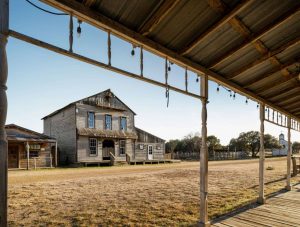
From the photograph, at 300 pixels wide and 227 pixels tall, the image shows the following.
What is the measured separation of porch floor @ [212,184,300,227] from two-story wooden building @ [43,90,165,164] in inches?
768

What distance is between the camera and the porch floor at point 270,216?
17.2 ft

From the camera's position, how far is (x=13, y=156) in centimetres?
2106

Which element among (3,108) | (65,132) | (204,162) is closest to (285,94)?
(204,162)

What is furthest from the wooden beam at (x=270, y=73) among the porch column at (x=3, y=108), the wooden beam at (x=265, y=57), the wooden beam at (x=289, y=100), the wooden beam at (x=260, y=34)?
the porch column at (x=3, y=108)

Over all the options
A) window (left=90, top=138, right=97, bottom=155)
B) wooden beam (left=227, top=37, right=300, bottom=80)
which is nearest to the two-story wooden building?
window (left=90, top=138, right=97, bottom=155)

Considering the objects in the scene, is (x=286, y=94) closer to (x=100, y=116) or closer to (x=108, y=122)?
(x=100, y=116)

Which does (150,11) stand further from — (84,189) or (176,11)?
(84,189)

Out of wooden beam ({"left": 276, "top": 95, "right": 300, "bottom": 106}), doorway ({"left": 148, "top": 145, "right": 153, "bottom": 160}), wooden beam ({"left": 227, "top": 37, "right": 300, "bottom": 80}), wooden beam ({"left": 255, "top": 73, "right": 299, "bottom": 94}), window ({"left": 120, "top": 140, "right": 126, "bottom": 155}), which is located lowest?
doorway ({"left": 148, "top": 145, "right": 153, "bottom": 160})

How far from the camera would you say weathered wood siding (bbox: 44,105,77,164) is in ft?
79.0

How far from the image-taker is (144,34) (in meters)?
3.88

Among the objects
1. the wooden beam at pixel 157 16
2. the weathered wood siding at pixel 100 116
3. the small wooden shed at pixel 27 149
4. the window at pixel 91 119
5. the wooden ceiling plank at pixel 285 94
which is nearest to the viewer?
the wooden beam at pixel 157 16

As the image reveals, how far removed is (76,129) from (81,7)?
2168cm

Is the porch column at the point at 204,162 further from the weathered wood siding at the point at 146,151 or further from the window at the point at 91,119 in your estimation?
the weathered wood siding at the point at 146,151

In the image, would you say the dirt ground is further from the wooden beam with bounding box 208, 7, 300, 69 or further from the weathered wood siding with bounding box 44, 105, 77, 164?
the weathered wood siding with bounding box 44, 105, 77, 164
